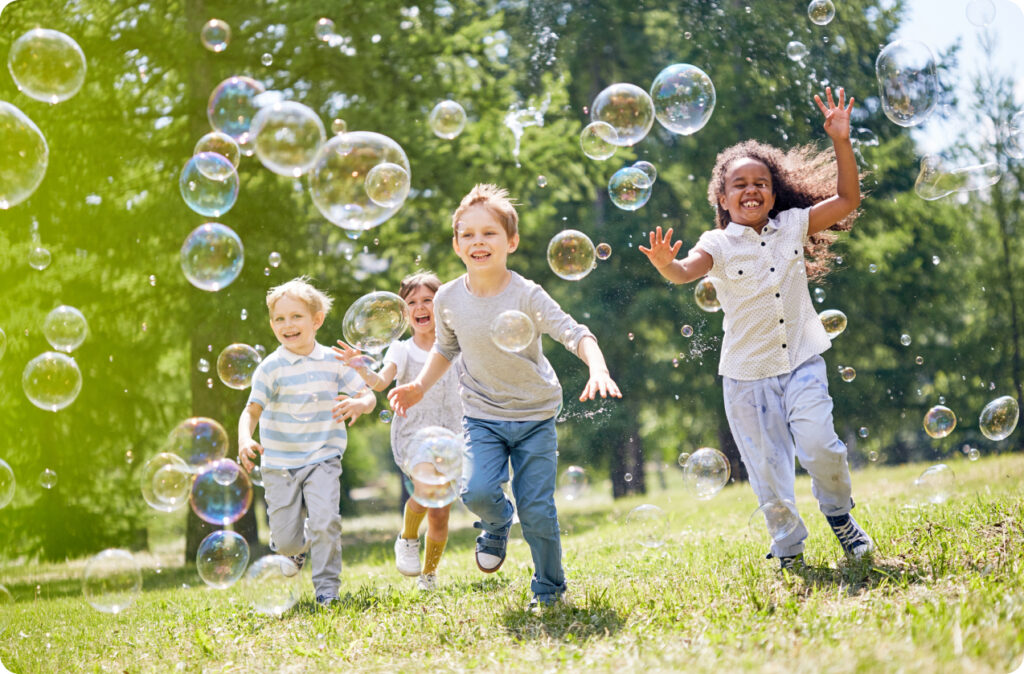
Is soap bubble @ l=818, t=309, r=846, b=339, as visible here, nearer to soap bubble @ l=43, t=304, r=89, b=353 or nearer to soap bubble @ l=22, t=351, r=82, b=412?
soap bubble @ l=22, t=351, r=82, b=412

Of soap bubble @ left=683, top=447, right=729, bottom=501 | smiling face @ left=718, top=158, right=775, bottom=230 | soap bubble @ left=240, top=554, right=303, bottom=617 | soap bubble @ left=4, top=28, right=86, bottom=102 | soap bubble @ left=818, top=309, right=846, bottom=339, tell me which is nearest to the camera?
soap bubble @ left=240, top=554, right=303, bottom=617

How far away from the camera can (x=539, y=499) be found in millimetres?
3662

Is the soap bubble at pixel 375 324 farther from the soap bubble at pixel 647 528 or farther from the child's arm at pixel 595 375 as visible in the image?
the soap bubble at pixel 647 528

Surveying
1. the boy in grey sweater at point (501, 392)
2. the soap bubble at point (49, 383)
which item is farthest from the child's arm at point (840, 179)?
the soap bubble at point (49, 383)

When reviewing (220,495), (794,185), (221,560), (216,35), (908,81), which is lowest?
(221,560)

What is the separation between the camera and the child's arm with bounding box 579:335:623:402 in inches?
128

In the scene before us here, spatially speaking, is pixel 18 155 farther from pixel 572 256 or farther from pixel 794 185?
pixel 794 185

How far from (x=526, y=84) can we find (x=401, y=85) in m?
2.26

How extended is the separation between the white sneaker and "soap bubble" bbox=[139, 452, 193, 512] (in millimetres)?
1230

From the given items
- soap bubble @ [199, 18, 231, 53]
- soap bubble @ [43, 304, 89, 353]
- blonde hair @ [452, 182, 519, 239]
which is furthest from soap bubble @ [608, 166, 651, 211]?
soap bubble @ [43, 304, 89, 353]

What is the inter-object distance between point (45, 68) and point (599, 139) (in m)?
3.42

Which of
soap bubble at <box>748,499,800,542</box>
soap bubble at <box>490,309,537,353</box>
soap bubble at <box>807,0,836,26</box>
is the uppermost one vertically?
soap bubble at <box>807,0,836,26</box>

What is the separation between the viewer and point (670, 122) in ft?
17.5

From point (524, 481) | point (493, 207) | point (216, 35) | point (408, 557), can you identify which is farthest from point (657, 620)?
point (216, 35)
